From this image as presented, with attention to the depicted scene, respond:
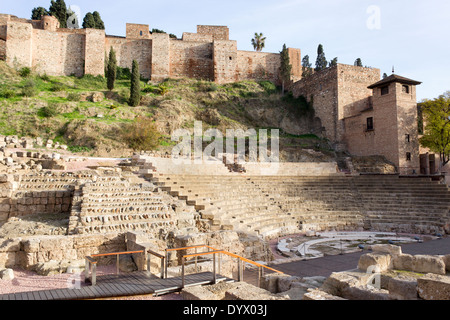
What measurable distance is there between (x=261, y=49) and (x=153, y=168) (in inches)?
1392

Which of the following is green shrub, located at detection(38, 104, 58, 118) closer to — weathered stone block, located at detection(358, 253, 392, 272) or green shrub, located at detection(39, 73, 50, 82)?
green shrub, located at detection(39, 73, 50, 82)

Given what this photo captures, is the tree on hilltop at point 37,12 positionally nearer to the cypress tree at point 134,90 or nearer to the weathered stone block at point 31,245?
the cypress tree at point 134,90

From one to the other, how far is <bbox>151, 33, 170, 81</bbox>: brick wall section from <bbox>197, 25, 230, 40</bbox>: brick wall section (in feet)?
19.9

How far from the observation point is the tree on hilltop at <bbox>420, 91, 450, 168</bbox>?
23.7 meters

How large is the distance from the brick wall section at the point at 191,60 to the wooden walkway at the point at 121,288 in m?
35.7

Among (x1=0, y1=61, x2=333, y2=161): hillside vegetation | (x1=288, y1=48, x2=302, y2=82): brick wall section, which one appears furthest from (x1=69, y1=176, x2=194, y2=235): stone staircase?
(x1=288, y1=48, x2=302, y2=82): brick wall section

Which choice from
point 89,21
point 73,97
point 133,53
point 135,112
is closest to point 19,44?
point 73,97

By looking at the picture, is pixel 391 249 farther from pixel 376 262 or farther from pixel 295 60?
pixel 295 60

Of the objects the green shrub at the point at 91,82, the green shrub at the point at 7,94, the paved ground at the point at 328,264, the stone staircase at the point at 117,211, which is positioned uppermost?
the green shrub at the point at 91,82

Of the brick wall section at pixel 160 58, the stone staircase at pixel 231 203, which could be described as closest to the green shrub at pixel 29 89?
the brick wall section at pixel 160 58

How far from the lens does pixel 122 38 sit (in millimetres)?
38438

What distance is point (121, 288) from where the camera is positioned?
15.6ft

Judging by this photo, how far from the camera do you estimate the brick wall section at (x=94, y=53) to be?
1405 inches

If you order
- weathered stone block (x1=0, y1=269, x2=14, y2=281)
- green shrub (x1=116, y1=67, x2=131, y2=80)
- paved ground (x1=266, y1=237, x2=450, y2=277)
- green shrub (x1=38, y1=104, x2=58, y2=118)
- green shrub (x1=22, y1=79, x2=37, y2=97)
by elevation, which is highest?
green shrub (x1=116, y1=67, x2=131, y2=80)
